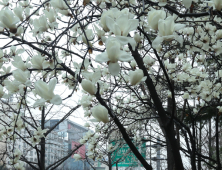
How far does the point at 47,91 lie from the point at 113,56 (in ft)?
0.71

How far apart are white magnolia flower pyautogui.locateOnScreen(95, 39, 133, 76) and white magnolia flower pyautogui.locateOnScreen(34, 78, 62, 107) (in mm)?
159

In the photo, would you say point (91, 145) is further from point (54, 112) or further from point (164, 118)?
point (54, 112)

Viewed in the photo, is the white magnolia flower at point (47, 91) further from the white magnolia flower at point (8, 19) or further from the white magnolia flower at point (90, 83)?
the white magnolia flower at point (8, 19)

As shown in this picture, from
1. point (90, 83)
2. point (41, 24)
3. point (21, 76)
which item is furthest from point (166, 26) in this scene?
point (41, 24)

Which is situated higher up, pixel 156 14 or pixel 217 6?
pixel 217 6

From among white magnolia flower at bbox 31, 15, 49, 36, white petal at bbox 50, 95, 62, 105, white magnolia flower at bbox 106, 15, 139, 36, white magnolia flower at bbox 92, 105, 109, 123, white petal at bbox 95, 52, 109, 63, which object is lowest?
white magnolia flower at bbox 92, 105, 109, 123

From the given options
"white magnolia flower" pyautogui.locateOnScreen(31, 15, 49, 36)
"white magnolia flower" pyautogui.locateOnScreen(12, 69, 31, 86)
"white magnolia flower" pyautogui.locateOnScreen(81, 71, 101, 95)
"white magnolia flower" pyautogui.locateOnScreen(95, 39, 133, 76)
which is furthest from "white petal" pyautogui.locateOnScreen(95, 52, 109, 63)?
"white magnolia flower" pyautogui.locateOnScreen(31, 15, 49, 36)

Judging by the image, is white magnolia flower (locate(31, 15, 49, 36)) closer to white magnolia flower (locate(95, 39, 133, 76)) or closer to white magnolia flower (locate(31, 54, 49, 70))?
white magnolia flower (locate(31, 54, 49, 70))

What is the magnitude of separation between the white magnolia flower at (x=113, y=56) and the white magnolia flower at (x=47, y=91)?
159mm

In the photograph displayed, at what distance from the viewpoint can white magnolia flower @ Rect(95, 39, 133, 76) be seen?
583 mm

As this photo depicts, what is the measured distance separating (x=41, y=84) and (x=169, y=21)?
388mm

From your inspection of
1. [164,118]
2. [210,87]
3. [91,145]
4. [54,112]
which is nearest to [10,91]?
[164,118]

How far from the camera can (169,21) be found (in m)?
0.66

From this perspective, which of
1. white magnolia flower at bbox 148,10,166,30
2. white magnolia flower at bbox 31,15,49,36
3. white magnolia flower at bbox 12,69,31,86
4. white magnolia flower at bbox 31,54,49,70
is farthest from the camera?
white magnolia flower at bbox 31,15,49,36
